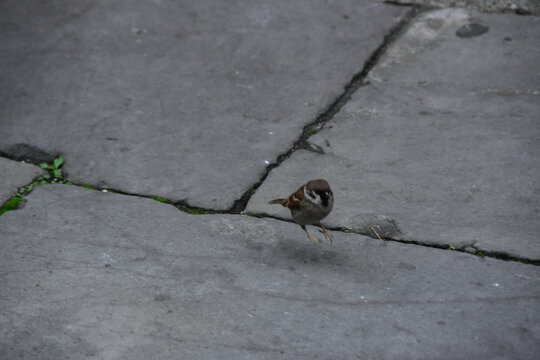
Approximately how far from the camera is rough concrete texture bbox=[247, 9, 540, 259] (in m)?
3.80

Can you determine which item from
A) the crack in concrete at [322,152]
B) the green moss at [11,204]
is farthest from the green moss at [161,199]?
the green moss at [11,204]

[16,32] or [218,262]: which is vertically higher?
[16,32]

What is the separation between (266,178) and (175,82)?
61.6 inches

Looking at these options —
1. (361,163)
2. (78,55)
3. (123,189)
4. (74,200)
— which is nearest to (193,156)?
(123,189)

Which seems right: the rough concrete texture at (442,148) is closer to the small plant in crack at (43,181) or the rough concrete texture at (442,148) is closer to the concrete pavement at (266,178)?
the concrete pavement at (266,178)

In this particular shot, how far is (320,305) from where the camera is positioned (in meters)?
3.19

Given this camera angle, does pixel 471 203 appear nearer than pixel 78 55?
Yes

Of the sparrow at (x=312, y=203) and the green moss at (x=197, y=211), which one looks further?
the green moss at (x=197, y=211)

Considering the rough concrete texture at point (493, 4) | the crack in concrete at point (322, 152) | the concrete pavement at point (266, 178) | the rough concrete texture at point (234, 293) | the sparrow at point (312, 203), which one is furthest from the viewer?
the rough concrete texture at point (493, 4)

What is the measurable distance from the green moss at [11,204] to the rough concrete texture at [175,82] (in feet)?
1.32

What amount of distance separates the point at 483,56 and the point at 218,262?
3.28 metres

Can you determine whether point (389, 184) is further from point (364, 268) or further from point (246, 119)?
point (246, 119)

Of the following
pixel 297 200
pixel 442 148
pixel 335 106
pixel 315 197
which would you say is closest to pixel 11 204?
pixel 297 200

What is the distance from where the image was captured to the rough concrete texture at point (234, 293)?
2.92 meters
